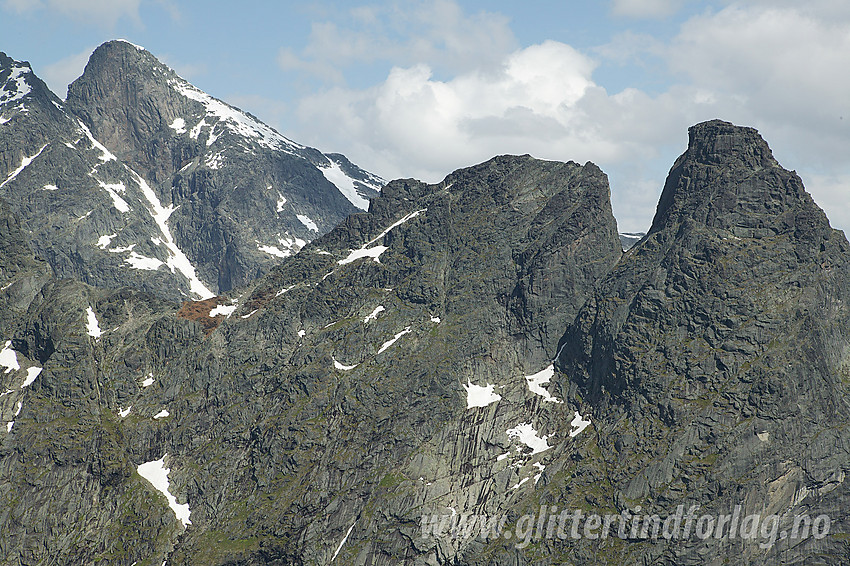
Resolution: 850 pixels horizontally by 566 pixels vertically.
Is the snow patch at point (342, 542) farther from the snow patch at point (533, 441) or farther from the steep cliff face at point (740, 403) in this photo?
the steep cliff face at point (740, 403)

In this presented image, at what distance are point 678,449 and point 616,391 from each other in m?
20.7

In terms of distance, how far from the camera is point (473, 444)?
198 m

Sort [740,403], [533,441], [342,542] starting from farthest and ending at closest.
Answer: [533,441]
[342,542]
[740,403]

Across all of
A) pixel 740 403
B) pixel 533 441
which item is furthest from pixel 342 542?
pixel 740 403

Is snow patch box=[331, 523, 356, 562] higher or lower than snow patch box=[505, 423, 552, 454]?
lower

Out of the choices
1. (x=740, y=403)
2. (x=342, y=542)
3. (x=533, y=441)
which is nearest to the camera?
(x=740, y=403)

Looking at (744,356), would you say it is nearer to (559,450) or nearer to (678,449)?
(678,449)

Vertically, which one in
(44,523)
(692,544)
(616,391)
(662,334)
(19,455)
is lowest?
(44,523)

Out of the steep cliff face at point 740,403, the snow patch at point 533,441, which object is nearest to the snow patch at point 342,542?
the snow patch at point 533,441

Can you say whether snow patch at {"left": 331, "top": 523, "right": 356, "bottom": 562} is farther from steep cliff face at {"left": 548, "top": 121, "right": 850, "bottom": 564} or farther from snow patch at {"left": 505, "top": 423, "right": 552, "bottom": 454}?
steep cliff face at {"left": 548, "top": 121, "right": 850, "bottom": 564}

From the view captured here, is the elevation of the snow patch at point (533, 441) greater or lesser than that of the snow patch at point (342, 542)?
greater

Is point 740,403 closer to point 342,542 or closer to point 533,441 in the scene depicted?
point 533,441

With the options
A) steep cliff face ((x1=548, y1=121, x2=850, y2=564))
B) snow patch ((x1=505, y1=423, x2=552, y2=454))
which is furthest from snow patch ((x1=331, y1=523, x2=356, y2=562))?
steep cliff face ((x1=548, y1=121, x2=850, y2=564))

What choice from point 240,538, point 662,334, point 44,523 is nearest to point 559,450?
point 662,334
